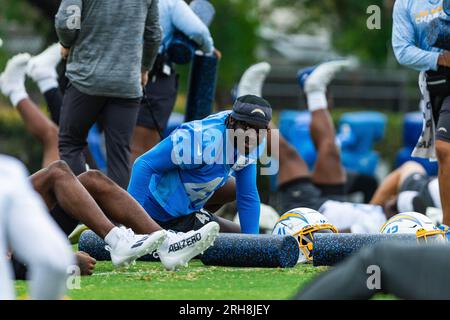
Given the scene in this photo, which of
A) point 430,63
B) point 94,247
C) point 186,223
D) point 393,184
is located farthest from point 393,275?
point 393,184

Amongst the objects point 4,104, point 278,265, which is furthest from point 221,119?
point 4,104

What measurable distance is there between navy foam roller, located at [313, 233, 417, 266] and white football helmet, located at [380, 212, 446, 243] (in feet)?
0.95

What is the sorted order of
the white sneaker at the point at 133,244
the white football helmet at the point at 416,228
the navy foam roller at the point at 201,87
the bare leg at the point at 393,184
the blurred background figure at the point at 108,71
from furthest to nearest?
the bare leg at the point at 393,184
the navy foam roller at the point at 201,87
the blurred background figure at the point at 108,71
the white football helmet at the point at 416,228
the white sneaker at the point at 133,244

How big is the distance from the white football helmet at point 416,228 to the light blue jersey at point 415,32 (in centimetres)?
109

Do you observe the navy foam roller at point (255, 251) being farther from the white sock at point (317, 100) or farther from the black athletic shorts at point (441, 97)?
the white sock at point (317, 100)

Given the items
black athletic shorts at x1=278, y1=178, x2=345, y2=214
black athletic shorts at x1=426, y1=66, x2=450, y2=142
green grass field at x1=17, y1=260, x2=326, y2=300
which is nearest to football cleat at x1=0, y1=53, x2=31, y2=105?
black athletic shorts at x1=278, y1=178, x2=345, y2=214

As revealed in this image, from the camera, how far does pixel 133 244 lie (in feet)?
18.5

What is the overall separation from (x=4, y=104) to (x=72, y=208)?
57.9 feet

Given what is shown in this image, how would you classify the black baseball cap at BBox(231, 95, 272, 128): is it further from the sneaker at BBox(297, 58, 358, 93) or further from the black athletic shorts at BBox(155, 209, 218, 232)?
the sneaker at BBox(297, 58, 358, 93)

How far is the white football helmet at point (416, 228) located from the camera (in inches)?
257

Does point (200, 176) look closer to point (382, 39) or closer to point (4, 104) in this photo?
point (4, 104)

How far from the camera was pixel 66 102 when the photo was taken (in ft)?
24.6

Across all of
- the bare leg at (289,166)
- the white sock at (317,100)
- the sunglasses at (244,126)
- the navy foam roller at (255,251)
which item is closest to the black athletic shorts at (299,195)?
the bare leg at (289,166)

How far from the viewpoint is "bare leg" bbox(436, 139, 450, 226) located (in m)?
7.06
